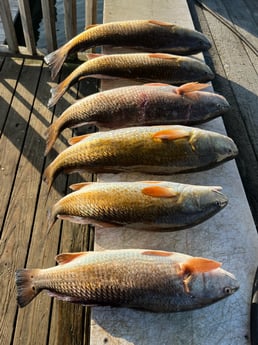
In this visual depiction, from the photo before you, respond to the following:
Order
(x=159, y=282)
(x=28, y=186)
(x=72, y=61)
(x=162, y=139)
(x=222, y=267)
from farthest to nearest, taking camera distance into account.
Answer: (x=72, y=61)
(x=28, y=186)
(x=162, y=139)
(x=222, y=267)
(x=159, y=282)

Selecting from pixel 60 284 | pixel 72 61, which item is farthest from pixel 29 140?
pixel 60 284

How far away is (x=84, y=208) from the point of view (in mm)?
2184

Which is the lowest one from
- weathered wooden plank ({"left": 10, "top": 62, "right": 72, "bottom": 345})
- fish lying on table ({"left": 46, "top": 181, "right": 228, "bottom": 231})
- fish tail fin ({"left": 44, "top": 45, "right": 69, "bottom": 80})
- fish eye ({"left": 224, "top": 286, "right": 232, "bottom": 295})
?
weathered wooden plank ({"left": 10, "top": 62, "right": 72, "bottom": 345})

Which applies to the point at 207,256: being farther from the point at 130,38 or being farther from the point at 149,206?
the point at 130,38

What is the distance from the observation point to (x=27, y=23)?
414 centimetres

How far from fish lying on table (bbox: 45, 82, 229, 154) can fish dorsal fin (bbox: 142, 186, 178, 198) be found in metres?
0.66

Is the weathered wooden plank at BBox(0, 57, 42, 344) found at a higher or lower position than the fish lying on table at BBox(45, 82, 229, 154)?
lower

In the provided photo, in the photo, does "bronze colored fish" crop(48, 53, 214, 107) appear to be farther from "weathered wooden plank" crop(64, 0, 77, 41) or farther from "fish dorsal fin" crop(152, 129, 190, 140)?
"weathered wooden plank" crop(64, 0, 77, 41)

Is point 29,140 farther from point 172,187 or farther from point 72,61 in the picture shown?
point 172,187

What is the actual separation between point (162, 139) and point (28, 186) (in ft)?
4.65

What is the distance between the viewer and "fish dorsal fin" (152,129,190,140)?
7.73ft

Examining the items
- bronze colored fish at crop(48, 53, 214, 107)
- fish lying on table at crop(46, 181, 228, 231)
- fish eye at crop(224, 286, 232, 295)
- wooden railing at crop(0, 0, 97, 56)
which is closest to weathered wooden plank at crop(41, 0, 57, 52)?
wooden railing at crop(0, 0, 97, 56)

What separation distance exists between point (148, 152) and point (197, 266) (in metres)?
0.80

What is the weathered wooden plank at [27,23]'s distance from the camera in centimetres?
401
